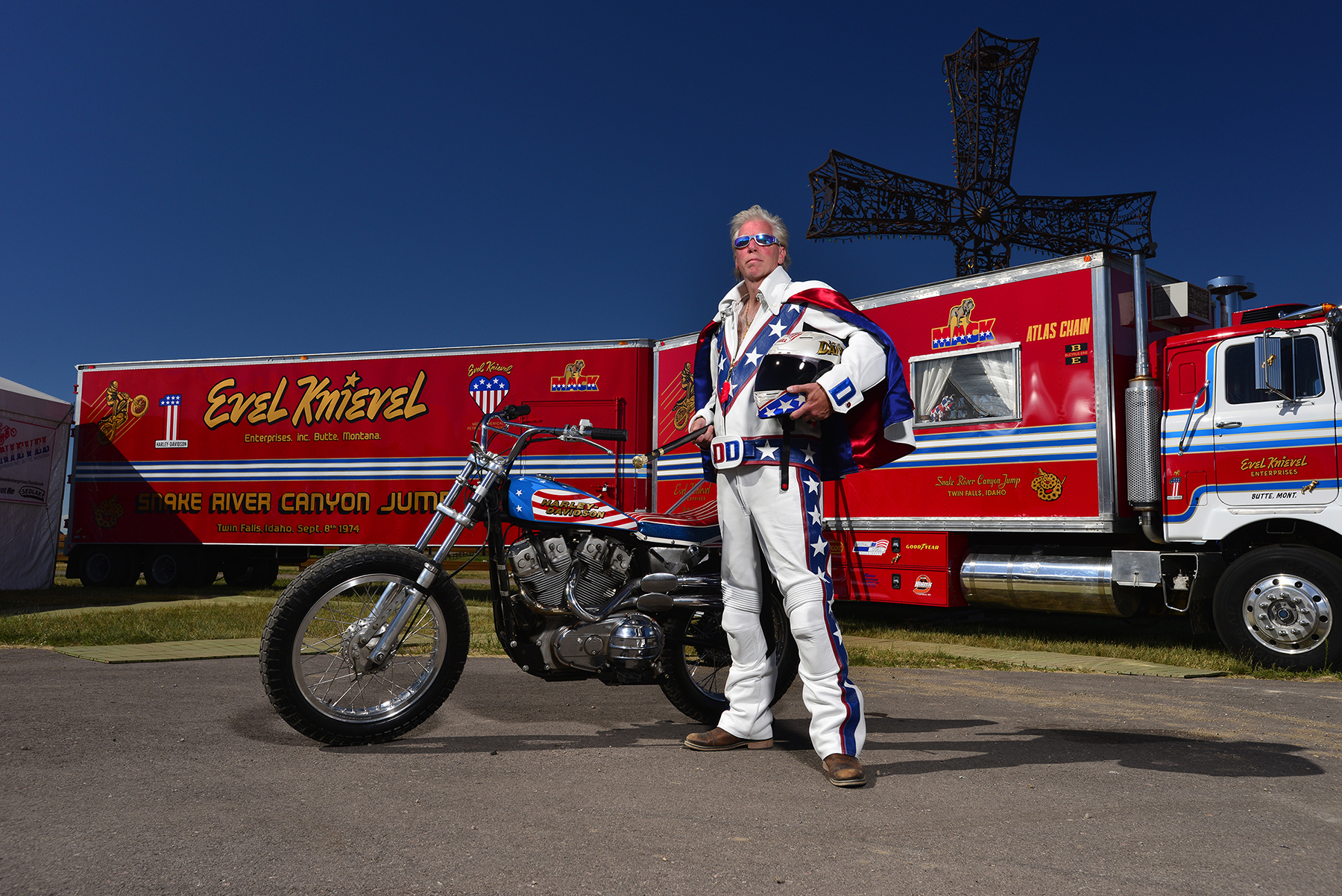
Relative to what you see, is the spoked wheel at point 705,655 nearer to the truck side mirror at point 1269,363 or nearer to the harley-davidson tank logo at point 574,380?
the truck side mirror at point 1269,363

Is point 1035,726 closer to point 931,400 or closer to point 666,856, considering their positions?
point 666,856

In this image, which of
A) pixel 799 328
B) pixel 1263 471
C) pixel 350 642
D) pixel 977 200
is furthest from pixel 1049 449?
pixel 977 200

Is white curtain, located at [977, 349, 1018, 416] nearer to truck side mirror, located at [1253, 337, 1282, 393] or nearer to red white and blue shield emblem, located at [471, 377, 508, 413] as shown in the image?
truck side mirror, located at [1253, 337, 1282, 393]

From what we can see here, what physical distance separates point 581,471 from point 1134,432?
5.79 meters

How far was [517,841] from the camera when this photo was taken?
7.70ft

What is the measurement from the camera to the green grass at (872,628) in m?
6.34

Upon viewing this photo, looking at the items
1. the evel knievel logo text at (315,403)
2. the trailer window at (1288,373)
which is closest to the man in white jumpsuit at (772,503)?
the trailer window at (1288,373)

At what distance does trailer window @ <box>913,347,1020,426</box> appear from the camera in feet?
25.0

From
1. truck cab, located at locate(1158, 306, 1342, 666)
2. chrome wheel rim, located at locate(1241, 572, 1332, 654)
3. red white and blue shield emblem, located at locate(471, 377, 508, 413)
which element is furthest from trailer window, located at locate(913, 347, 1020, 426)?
red white and blue shield emblem, located at locate(471, 377, 508, 413)

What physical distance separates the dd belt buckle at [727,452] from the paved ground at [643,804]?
1.02m

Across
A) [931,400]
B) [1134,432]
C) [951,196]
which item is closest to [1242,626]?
[1134,432]

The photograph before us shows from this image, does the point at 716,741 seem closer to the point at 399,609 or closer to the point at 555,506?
the point at 555,506

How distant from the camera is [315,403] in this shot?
39.6 feet

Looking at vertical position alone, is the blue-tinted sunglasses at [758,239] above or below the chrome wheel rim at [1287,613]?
above
